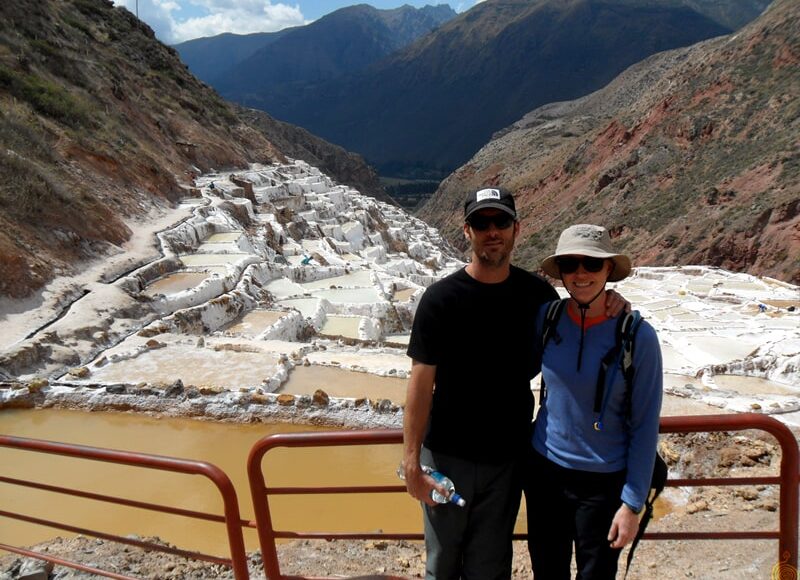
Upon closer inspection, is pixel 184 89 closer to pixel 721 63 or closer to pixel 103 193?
pixel 103 193

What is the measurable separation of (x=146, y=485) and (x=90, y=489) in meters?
0.55

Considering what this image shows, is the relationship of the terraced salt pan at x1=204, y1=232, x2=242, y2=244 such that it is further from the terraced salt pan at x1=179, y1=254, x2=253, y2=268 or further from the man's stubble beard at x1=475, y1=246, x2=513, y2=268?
the man's stubble beard at x1=475, y1=246, x2=513, y2=268

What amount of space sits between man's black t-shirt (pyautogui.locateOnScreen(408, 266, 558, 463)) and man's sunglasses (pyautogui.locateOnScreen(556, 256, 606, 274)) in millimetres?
155

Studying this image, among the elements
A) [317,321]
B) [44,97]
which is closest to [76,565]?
[317,321]

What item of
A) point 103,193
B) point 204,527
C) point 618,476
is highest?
point 103,193

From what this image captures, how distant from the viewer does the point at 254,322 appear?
40.7 ft

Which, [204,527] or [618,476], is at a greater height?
[618,476]

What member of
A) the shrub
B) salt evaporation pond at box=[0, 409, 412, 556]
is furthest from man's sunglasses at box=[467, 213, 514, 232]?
the shrub

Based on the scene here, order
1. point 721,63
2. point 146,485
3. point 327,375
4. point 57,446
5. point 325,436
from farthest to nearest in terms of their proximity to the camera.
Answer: point 721,63 → point 327,375 → point 146,485 → point 57,446 → point 325,436

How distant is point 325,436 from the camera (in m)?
2.41

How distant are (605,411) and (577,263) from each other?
0.55 meters

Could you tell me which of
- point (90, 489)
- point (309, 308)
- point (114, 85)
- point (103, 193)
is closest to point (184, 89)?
point (114, 85)

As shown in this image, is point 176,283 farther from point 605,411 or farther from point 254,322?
point 605,411

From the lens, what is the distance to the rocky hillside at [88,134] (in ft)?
41.1
